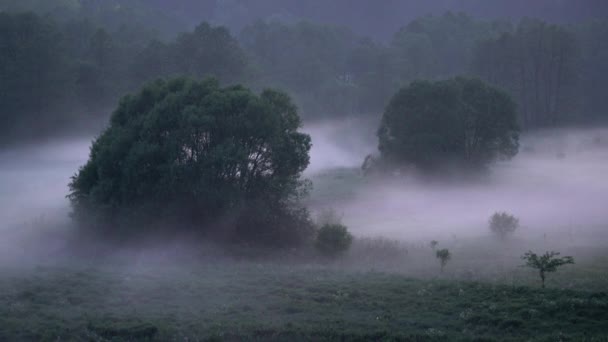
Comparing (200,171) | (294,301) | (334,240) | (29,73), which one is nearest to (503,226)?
(334,240)

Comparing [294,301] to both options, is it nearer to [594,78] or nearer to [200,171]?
[200,171]

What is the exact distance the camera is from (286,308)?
1435cm

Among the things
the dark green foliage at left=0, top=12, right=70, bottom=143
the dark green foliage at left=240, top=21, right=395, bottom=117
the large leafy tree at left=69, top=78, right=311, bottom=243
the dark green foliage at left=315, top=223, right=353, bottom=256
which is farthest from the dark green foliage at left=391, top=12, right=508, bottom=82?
the dark green foliage at left=315, top=223, right=353, bottom=256

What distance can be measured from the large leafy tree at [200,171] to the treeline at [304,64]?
25.0 metres

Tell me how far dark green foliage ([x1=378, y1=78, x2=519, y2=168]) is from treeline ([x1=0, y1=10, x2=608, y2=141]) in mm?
18259

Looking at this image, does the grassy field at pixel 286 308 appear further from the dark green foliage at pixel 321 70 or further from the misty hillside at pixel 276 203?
the dark green foliage at pixel 321 70

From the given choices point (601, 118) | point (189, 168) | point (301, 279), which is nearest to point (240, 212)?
point (189, 168)

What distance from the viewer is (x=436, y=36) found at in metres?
95.9

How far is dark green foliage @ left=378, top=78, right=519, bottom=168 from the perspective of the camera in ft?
146

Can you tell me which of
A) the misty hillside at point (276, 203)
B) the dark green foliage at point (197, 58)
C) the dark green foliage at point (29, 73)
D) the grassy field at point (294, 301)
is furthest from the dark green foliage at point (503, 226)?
the dark green foliage at point (29, 73)

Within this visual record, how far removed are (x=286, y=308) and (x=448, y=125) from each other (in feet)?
105

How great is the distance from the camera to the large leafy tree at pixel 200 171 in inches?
1069

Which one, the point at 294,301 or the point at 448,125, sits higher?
the point at 448,125

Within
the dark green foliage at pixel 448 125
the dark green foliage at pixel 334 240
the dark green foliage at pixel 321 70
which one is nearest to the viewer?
the dark green foliage at pixel 334 240
